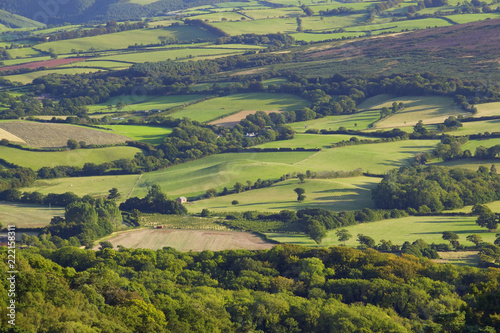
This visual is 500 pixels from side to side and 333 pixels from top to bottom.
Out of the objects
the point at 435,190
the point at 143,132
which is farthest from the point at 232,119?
the point at 435,190

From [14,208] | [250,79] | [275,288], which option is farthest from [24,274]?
[250,79]

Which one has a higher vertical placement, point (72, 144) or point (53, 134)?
point (53, 134)

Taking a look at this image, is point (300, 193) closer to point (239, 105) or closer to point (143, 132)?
point (143, 132)

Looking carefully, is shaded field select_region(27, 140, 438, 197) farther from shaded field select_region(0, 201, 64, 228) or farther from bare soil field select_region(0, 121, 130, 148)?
bare soil field select_region(0, 121, 130, 148)

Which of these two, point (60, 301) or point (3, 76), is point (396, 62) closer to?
point (3, 76)

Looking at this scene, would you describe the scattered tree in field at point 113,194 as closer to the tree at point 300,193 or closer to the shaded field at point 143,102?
the tree at point 300,193

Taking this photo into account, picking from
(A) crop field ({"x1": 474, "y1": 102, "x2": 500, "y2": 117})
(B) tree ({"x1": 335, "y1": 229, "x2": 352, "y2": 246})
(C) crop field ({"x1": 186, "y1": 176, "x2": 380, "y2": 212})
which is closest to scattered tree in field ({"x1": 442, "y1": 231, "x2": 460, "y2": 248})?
(B) tree ({"x1": 335, "y1": 229, "x2": 352, "y2": 246})
